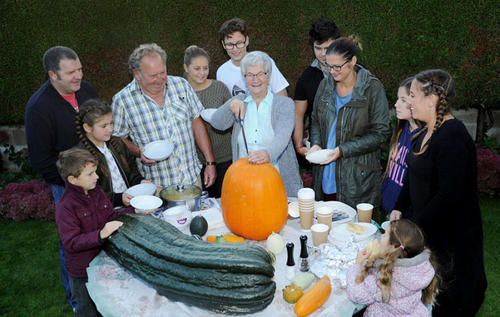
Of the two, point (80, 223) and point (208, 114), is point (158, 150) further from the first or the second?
point (80, 223)

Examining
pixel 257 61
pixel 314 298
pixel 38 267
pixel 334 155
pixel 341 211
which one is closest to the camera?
pixel 314 298

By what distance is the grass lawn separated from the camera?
13.5ft

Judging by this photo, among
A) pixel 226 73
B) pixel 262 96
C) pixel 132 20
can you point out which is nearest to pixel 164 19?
pixel 132 20

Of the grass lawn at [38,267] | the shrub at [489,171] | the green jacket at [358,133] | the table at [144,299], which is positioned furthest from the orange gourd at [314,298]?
the shrub at [489,171]

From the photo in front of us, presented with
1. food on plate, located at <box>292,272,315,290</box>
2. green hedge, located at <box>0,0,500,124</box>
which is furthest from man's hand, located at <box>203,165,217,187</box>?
green hedge, located at <box>0,0,500,124</box>

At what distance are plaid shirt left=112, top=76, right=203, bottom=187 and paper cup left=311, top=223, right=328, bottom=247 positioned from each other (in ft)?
5.58

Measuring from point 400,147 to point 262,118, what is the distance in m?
1.27

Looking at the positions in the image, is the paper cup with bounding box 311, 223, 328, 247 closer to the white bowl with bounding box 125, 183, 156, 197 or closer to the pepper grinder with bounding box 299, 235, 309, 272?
the pepper grinder with bounding box 299, 235, 309, 272

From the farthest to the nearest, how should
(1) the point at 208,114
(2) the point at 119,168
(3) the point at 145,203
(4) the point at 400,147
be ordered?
(1) the point at 208,114 < (4) the point at 400,147 < (2) the point at 119,168 < (3) the point at 145,203

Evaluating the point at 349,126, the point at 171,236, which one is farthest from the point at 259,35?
the point at 171,236

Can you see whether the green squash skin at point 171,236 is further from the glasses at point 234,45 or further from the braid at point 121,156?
the glasses at point 234,45

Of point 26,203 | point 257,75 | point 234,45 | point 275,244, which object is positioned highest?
point 234,45

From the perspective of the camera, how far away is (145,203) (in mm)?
2809

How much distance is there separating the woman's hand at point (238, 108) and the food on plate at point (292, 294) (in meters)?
1.60
